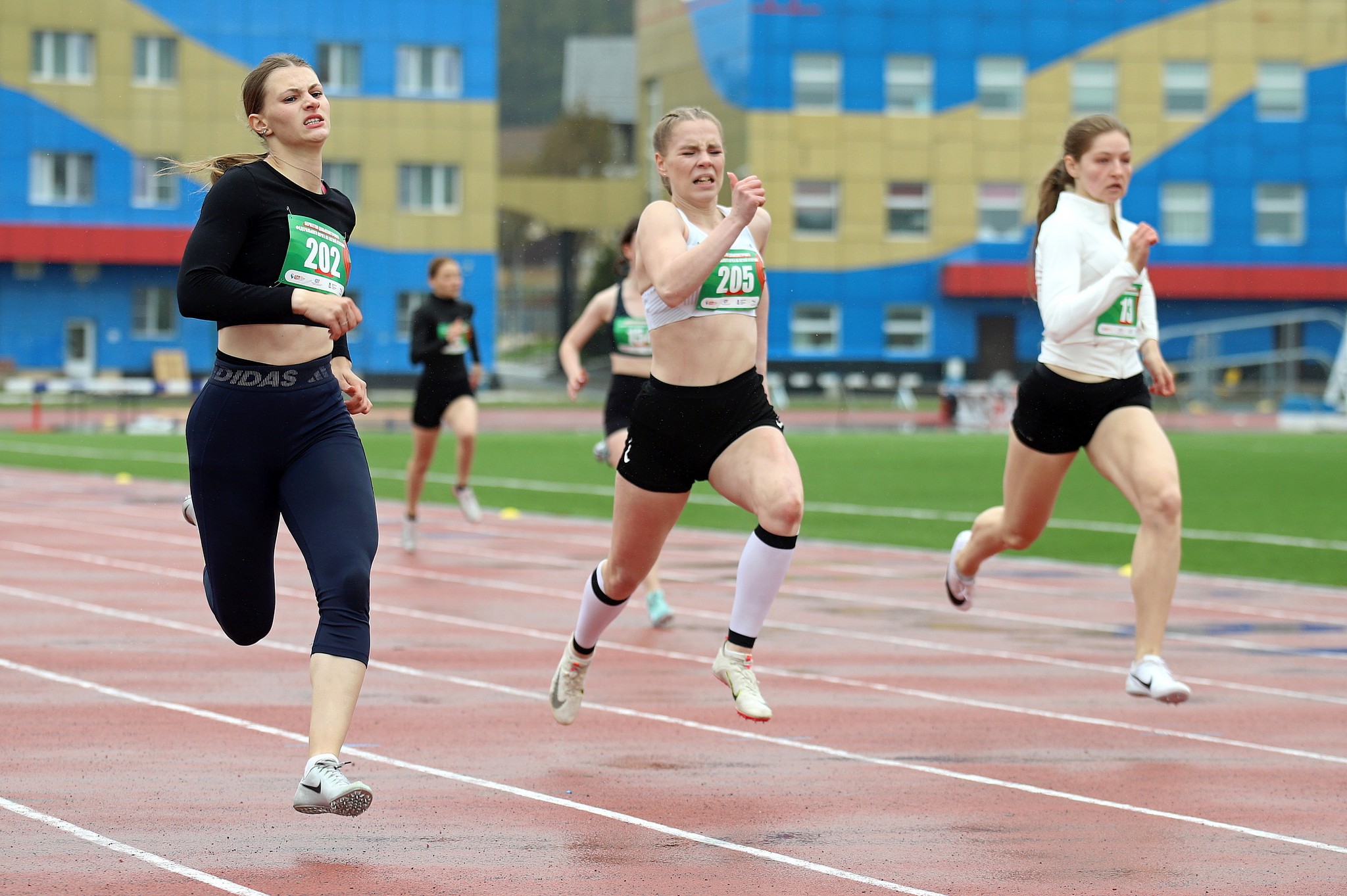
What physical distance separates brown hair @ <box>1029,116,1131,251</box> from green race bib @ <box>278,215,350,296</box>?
3139 millimetres

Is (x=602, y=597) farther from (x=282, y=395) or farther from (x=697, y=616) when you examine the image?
(x=697, y=616)

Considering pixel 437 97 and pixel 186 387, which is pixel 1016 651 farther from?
pixel 437 97

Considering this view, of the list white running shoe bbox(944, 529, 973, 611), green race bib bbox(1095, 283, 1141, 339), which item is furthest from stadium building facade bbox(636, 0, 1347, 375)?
green race bib bbox(1095, 283, 1141, 339)

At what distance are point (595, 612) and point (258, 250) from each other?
6.64ft

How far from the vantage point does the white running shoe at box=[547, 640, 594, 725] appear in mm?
6684

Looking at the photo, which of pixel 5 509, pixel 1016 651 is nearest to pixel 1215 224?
pixel 5 509

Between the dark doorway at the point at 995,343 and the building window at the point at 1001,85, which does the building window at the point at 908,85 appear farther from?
the dark doorway at the point at 995,343

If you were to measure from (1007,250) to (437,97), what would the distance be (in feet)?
61.3

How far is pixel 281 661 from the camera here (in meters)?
8.50

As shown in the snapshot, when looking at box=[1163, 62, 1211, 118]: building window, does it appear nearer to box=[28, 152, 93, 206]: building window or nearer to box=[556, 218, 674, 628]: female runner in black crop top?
box=[28, 152, 93, 206]: building window

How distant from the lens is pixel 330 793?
476cm

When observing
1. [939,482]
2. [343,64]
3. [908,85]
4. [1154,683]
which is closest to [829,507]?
[939,482]

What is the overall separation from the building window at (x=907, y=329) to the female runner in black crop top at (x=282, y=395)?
53.0 m

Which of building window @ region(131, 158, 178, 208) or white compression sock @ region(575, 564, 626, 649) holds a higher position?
building window @ region(131, 158, 178, 208)
